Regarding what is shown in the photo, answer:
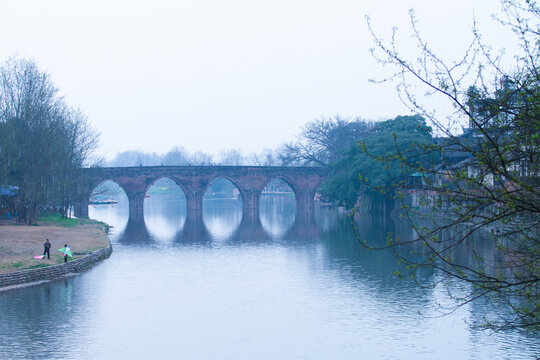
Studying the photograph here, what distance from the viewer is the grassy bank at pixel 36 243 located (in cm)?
2355

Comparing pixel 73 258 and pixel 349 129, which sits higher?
pixel 349 129

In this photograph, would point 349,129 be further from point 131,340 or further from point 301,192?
point 131,340

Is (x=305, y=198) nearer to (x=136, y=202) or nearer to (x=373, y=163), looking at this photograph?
(x=136, y=202)

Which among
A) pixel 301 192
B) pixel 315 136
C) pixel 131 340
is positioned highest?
pixel 315 136

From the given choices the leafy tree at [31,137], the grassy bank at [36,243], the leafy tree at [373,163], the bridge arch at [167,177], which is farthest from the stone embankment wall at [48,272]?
the bridge arch at [167,177]

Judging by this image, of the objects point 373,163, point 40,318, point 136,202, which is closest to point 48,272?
point 40,318

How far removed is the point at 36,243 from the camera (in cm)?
2788

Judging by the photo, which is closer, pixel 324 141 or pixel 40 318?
pixel 40 318

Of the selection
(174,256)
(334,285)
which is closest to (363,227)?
(174,256)

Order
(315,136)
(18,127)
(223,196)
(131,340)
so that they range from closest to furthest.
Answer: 1. (131,340)
2. (18,127)
3. (315,136)
4. (223,196)

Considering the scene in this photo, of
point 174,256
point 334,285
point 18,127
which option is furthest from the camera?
point 18,127

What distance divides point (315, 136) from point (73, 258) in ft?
154

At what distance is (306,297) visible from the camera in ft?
66.4

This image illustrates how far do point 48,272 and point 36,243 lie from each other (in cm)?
558
